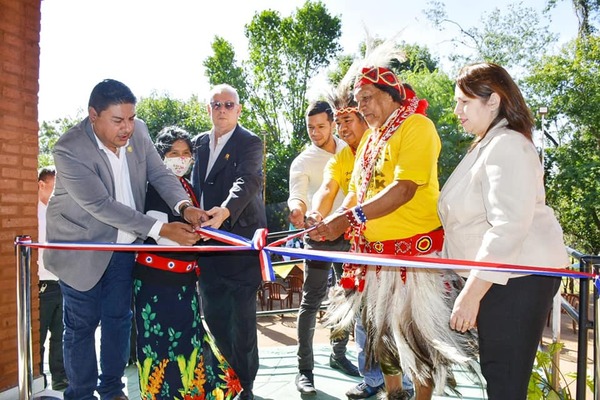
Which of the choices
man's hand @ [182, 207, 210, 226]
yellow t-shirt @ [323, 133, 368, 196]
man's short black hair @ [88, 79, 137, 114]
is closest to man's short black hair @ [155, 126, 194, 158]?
man's short black hair @ [88, 79, 137, 114]

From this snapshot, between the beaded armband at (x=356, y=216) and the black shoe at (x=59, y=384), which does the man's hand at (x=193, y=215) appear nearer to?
the beaded armband at (x=356, y=216)

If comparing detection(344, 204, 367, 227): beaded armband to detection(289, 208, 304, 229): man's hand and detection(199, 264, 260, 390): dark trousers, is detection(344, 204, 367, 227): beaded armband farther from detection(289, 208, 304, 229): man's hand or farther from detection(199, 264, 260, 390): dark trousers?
detection(199, 264, 260, 390): dark trousers

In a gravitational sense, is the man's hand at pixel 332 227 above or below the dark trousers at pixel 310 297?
above

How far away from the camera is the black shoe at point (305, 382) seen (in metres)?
3.78

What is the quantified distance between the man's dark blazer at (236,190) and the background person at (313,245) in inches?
12.3

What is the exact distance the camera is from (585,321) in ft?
7.16

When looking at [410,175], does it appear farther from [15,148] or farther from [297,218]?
[15,148]

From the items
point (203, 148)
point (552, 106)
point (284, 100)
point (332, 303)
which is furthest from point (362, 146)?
point (284, 100)

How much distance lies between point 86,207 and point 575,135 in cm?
2391

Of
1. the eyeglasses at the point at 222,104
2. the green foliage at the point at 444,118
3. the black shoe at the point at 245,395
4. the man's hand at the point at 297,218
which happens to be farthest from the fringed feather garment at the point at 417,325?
the green foliage at the point at 444,118

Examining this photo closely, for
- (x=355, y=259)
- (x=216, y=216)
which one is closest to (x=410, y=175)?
(x=355, y=259)

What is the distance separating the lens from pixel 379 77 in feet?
9.17

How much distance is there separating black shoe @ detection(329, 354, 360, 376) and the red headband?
8.08 feet

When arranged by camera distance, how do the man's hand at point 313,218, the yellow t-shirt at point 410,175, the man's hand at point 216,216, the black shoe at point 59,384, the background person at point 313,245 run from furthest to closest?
the black shoe at point 59,384 → the background person at point 313,245 → the man's hand at point 313,218 → the man's hand at point 216,216 → the yellow t-shirt at point 410,175
